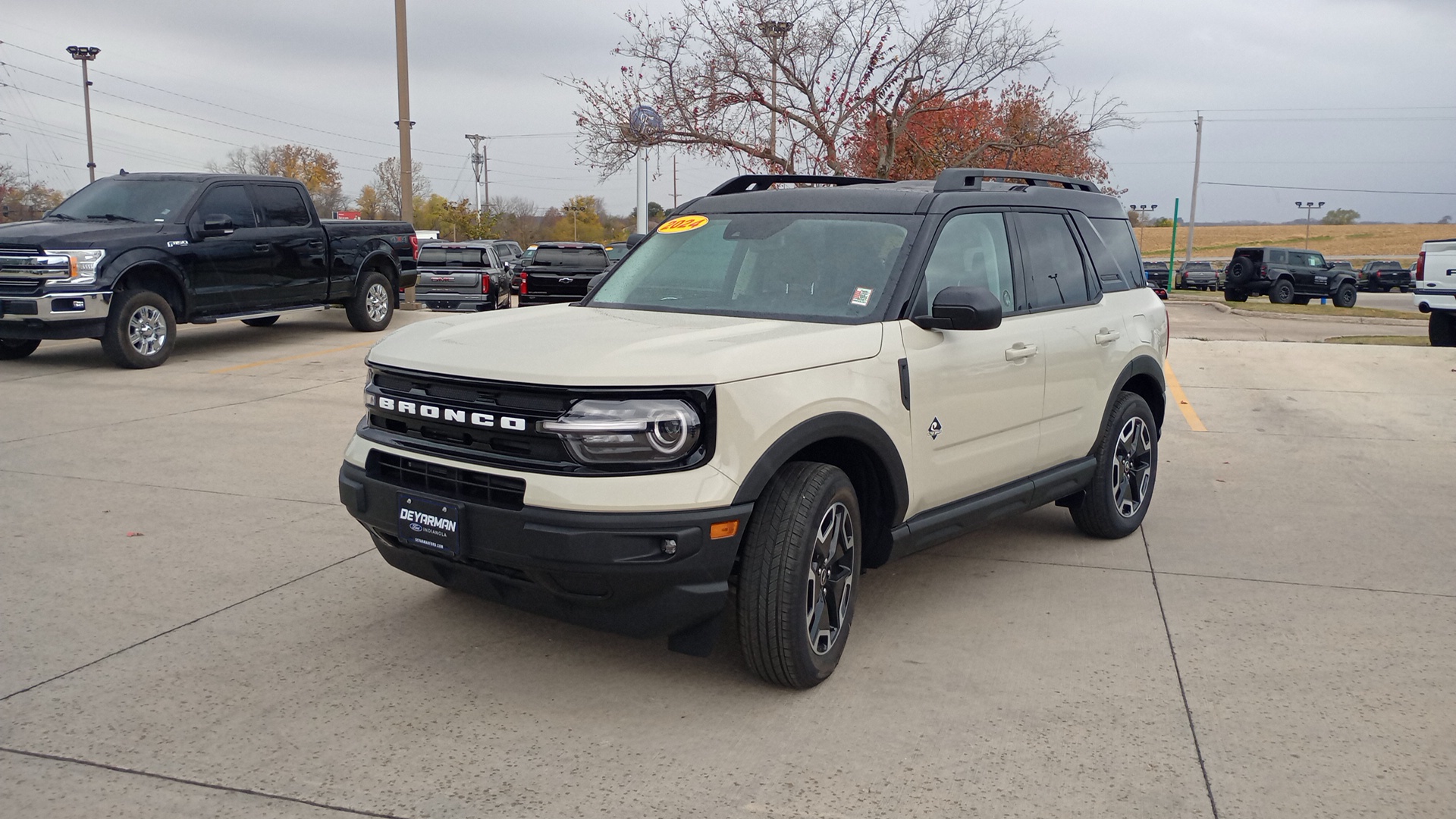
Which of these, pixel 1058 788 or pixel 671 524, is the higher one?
pixel 671 524

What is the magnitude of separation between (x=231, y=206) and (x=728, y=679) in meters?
10.8

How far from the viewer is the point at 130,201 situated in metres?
12.1

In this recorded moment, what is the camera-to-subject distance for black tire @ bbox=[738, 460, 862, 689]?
371 cm

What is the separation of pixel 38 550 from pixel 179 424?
342cm

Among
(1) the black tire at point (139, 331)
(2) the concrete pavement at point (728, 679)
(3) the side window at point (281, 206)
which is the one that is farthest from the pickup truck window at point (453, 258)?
(2) the concrete pavement at point (728, 679)

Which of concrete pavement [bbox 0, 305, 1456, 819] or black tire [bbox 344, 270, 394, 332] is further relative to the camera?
black tire [bbox 344, 270, 394, 332]

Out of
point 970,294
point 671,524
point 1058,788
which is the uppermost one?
point 970,294

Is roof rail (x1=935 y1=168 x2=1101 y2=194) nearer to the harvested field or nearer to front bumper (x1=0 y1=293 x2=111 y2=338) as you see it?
front bumper (x1=0 y1=293 x2=111 y2=338)

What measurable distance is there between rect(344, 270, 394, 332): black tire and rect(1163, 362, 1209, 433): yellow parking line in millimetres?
10216

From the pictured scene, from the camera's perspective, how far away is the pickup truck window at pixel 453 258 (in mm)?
19938

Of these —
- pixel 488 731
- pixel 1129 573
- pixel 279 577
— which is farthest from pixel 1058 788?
pixel 279 577

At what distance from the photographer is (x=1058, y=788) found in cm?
330

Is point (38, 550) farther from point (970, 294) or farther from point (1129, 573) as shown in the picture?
point (1129, 573)

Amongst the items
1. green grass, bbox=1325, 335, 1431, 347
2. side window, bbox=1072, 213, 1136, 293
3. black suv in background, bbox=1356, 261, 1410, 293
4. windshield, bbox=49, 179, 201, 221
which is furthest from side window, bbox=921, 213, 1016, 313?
black suv in background, bbox=1356, 261, 1410, 293
